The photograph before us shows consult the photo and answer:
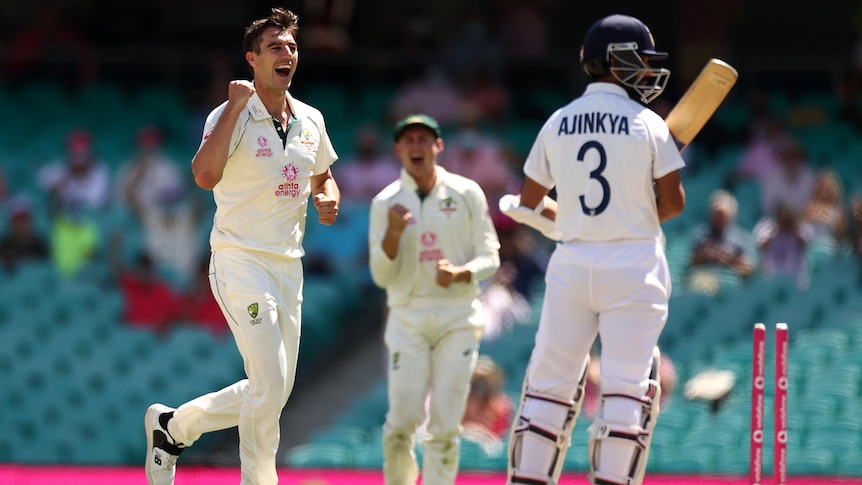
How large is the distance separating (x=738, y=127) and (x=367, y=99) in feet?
12.9

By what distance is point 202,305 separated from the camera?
12.6m

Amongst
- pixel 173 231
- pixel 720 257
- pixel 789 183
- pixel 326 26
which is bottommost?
pixel 720 257

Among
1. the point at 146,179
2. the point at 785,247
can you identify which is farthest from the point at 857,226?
the point at 146,179

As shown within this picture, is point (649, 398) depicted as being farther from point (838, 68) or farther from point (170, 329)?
point (838, 68)

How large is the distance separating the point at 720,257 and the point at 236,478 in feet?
16.0

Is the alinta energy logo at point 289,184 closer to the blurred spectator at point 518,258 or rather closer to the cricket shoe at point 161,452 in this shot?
the cricket shoe at point 161,452

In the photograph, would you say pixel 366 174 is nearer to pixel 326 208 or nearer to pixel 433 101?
pixel 433 101

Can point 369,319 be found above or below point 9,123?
below


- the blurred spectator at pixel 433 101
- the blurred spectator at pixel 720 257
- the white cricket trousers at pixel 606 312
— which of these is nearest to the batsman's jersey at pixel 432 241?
the white cricket trousers at pixel 606 312

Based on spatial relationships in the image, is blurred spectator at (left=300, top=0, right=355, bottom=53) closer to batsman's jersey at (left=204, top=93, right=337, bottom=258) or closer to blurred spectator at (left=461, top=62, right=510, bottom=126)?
blurred spectator at (left=461, top=62, right=510, bottom=126)

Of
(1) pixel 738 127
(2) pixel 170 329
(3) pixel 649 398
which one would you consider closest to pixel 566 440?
(3) pixel 649 398

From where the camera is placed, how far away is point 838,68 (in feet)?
47.8

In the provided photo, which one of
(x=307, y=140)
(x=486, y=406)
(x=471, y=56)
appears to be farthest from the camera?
(x=471, y=56)

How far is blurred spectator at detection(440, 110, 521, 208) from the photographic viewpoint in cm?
1278
